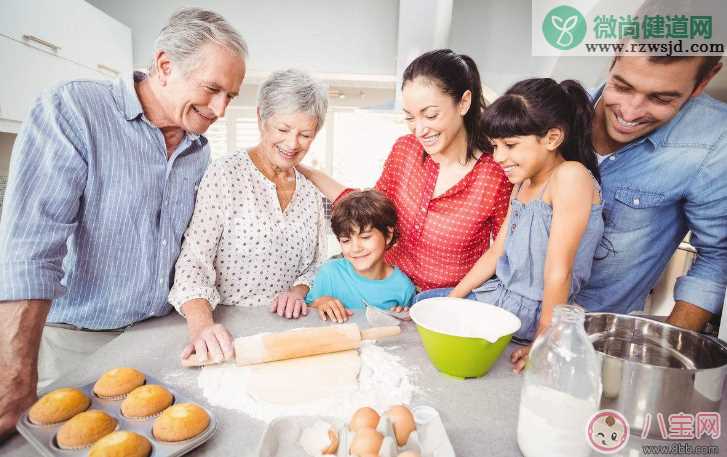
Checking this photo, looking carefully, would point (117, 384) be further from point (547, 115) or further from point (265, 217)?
point (547, 115)

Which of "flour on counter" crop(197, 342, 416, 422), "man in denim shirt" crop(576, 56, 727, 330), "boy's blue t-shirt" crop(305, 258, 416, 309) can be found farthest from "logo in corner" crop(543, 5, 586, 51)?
"flour on counter" crop(197, 342, 416, 422)

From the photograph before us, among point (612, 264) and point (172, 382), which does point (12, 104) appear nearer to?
point (172, 382)

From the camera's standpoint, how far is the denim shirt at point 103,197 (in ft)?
3.14

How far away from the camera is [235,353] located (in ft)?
2.94

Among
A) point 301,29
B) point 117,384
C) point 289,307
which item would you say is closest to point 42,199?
point 117,384

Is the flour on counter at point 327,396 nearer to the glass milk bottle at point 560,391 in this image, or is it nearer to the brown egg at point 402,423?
the brown egg at point 402,423

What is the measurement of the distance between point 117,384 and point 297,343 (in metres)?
0.33

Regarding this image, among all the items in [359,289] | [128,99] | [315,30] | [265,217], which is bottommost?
[359,289]

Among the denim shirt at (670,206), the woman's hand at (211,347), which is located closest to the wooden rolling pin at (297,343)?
the woman's hand at (211,347)

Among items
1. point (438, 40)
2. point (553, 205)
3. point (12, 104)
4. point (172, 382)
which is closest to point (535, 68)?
point (438, 40)

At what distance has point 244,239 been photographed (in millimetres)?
1325

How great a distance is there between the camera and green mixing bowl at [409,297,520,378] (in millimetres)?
817

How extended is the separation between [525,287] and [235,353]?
0.79 metres

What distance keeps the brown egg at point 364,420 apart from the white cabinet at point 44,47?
101 inches
